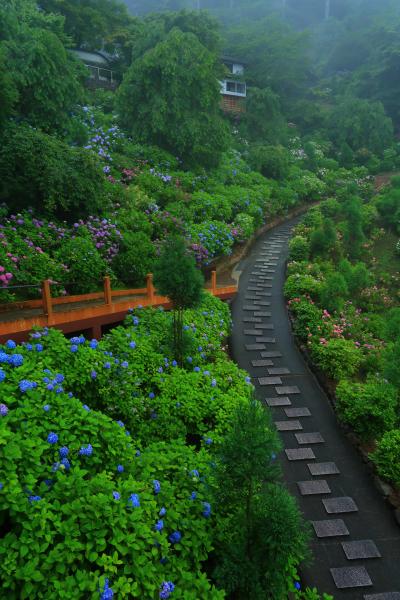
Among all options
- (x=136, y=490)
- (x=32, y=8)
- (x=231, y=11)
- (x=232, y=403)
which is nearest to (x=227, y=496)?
(x=136, y=490)

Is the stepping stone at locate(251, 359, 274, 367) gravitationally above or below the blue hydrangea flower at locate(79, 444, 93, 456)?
below

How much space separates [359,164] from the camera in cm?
3092

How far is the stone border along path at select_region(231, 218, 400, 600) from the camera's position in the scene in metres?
5.71

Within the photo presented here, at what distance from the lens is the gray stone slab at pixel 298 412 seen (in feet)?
29.0

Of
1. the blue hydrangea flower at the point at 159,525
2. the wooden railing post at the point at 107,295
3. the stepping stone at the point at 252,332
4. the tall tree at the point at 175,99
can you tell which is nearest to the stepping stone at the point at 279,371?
the stepping stone at the point at 252,332

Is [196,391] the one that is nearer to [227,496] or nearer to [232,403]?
[232,403]

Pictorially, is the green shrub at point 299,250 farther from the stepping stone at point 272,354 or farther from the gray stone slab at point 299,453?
the gray stone slab at point 299,453

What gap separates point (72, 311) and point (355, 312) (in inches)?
378

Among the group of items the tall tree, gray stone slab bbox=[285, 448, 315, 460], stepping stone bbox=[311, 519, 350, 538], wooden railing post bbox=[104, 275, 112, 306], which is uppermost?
the tall tree

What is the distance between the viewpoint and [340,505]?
6734 millimetres

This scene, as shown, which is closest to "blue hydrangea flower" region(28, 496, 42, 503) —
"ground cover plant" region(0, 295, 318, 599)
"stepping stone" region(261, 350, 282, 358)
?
"ground cover plant" region(0, 295, 318, 599)

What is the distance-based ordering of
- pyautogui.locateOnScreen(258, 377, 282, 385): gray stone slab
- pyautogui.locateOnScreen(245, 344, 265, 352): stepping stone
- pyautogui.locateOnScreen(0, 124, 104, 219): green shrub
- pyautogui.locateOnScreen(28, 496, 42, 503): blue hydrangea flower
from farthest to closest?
pyautogui.locateOnScreen(245, 344, 265, 352): stepping stone, pyautogui.locateOnScreen(0, 124, 104, 219): green shrub, pyautogui.locateOnScreen(258, 377, 282, 385): gray stone slab, pyautogui.locateOnScreen(28, 496, 42, 503): blue hydrangea flower

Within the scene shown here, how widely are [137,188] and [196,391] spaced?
30.4 ft

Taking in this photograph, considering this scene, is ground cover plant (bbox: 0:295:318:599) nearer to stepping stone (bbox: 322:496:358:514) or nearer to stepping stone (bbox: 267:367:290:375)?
stepping stone (bbox: 322:496:358:514)
